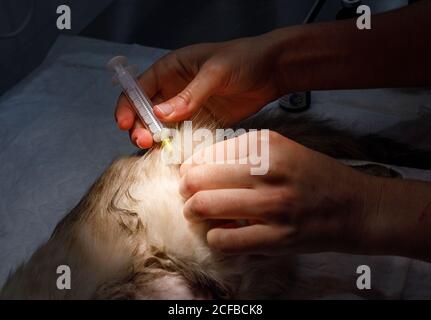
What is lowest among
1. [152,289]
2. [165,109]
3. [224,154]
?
[152,289]

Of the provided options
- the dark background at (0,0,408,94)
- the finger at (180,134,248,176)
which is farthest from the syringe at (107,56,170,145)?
the dark background at (0,0,408,94)

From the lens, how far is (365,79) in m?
1.54

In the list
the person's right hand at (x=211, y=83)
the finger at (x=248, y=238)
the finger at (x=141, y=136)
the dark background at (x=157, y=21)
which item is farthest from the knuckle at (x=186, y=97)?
the dark background at (x=157, y=21)

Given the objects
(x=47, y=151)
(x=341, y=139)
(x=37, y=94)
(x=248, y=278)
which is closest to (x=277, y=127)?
(x=341, y=139)

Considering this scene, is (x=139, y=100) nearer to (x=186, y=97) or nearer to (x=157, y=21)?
(x=186, y=97)

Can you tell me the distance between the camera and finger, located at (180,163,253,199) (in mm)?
1161

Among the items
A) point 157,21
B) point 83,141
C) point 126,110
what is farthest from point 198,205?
point 157,21

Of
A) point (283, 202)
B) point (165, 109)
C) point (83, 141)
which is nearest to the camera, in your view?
point (283, 202)

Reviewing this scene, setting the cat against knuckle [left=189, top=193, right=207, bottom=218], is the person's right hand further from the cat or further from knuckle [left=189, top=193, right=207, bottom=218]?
knuckle [left=189, top=193, right=207, bottom=218]

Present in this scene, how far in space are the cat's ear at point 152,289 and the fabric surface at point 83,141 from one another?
0.25 m

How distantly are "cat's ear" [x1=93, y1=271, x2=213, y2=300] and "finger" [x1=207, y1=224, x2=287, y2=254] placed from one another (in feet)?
0.39

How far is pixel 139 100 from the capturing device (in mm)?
1374

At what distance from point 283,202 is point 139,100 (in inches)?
18.0

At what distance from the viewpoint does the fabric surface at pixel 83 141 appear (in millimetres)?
1313
